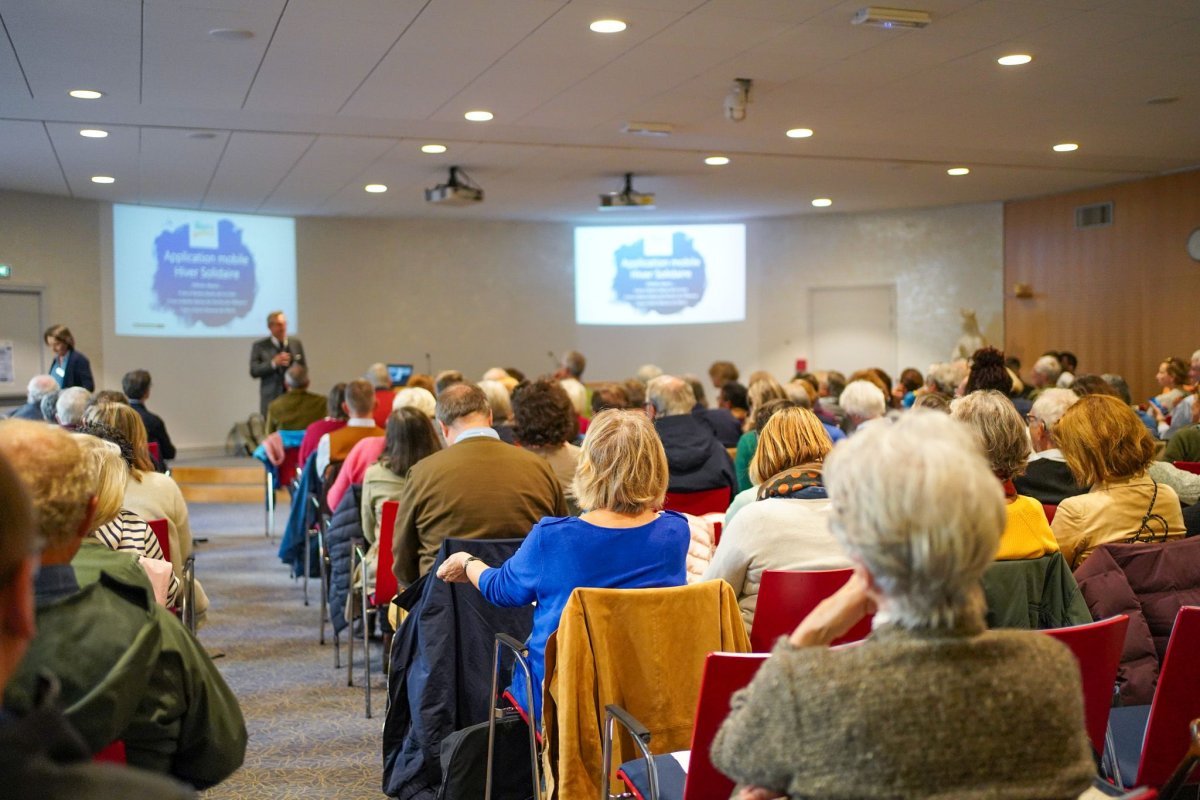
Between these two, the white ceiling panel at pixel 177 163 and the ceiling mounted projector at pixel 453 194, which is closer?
the white ceiling panel at pixel 177 163

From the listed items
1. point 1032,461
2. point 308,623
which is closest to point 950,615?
point 1032,461

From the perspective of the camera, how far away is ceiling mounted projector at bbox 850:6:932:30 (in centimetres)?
543

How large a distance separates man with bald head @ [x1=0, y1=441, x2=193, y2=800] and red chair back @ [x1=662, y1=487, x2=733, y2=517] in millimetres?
4232

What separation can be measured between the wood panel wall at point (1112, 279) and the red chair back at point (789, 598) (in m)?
10.2

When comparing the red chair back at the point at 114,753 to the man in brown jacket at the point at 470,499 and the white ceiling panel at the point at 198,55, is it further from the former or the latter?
the white ceiling panel at the point at 198,55

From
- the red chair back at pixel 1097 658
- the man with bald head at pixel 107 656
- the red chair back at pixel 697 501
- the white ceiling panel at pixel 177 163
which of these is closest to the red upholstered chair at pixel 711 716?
the red chair back at pixel 1097 658

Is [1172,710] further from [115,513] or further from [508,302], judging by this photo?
[508,302]

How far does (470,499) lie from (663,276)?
11.4m

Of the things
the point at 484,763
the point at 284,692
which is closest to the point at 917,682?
the point at 484,763

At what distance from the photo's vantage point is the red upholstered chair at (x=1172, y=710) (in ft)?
8.21

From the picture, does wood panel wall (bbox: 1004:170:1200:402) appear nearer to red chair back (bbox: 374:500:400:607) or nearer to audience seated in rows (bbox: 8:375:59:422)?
red chair back (bbox: 374:500:400:607)

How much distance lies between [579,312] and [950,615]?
555 inches

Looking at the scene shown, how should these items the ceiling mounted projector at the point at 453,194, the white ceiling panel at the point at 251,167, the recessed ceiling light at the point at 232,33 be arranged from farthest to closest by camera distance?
the ceiling mounted projector at the point at 453,194 → the white ceiling panel at the point at 251,167 → the recessed ceiling light at the point at 232,33

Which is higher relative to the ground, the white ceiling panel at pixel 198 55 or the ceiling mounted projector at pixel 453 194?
the white ceiling panel at pixel 198 55
